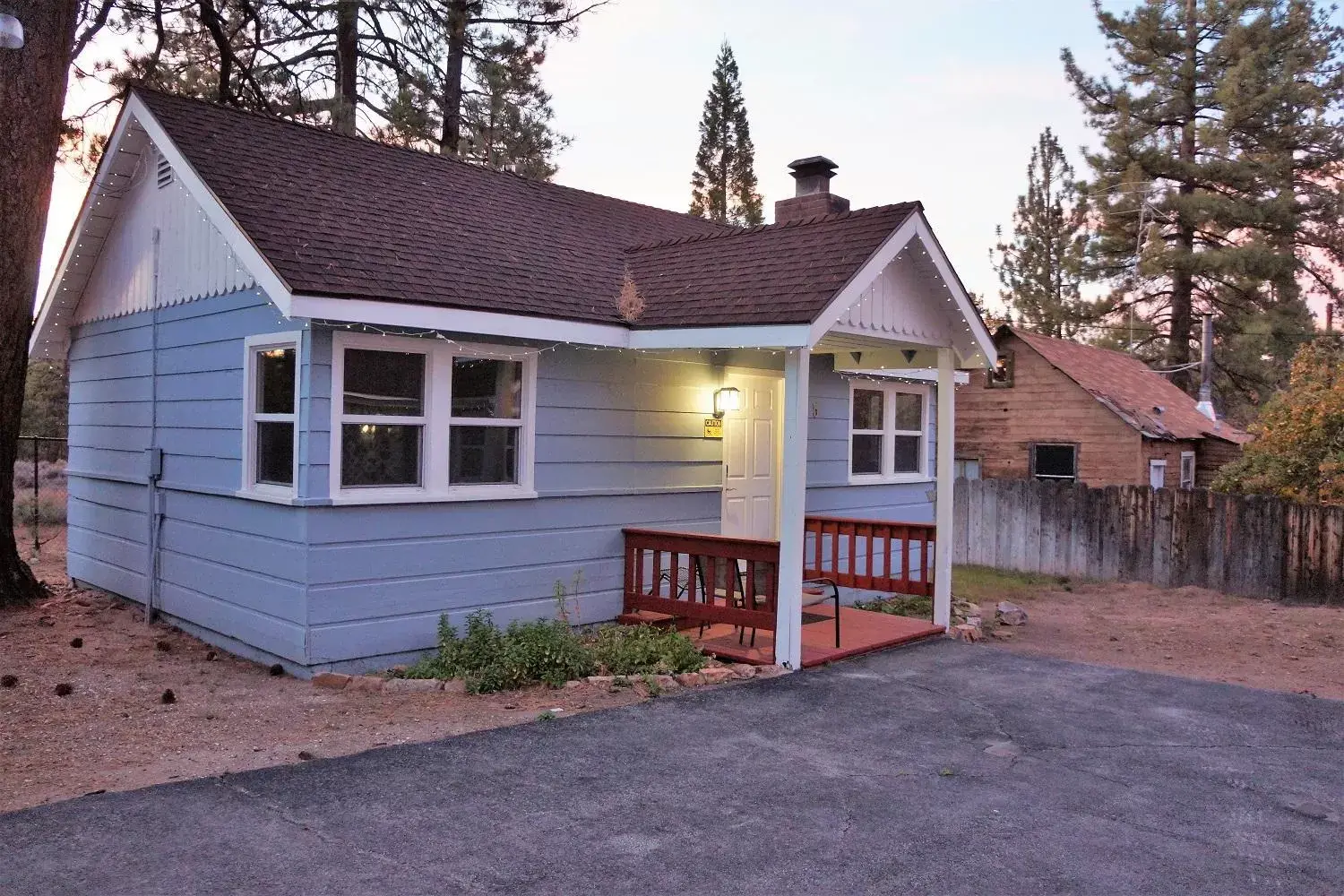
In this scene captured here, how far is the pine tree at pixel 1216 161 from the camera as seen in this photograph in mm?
25016

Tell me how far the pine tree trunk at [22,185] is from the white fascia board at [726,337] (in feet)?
20.7

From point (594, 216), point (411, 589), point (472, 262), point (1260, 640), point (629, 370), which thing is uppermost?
point (594, 216)

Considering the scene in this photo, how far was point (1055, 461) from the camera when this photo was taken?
2038 centimetres

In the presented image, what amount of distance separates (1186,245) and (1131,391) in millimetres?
9071

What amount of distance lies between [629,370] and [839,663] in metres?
3.17

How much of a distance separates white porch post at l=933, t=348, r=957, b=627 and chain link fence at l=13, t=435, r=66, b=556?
33.5ft

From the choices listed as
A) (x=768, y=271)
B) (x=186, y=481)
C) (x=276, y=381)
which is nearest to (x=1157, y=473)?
(x=768, y=271)

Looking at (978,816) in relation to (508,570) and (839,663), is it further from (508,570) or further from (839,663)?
(508,570)

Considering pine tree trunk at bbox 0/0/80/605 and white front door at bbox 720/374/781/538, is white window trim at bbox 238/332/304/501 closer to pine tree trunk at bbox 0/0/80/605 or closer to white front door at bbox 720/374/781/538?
pine tree trunk at bbox 0/0/80/605

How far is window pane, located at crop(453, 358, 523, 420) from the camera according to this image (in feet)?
25.4

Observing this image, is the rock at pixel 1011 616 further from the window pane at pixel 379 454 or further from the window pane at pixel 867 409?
the window pane at pixel 379 454

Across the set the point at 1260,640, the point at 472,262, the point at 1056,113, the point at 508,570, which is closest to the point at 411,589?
the point at 508,570

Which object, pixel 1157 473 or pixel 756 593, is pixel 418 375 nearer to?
pixel 756 593

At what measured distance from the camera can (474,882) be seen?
3.86 m
